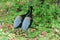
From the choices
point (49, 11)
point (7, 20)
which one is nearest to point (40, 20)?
point (49, 11)

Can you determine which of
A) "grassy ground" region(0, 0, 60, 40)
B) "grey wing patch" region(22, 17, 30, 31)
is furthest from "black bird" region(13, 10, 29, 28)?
"grassy ground" region(0, 0, 60, 40)

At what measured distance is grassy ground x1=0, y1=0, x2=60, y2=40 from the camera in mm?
7191

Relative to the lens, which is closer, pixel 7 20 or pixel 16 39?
pixel 16 39

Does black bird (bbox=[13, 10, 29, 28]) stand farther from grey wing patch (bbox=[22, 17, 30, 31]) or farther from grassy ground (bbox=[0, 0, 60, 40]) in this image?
grassy ground (bbox=[0, 0, 60, 40])

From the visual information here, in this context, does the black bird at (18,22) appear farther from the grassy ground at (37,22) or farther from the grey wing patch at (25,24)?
the grassy ground at (37,22)

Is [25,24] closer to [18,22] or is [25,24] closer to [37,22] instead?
[18,22]

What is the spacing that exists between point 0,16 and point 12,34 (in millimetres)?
1702

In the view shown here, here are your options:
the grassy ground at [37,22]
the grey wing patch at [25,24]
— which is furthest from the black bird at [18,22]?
the grassy ground at [37,22]

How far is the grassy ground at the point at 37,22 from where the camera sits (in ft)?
23.6

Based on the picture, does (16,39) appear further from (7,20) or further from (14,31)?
(7,20)

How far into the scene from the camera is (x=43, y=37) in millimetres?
7180

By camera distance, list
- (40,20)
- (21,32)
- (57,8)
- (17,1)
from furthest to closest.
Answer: (17,1)
(57,8)
(40,20)
(21,32)

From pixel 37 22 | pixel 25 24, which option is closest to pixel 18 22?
pixel 25 24

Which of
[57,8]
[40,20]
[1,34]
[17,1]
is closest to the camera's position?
[1,34]
